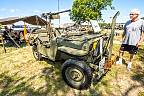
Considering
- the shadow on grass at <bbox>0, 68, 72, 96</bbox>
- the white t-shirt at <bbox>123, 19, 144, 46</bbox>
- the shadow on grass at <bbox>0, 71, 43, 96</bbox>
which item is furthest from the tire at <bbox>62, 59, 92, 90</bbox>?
the white t-shirt at <bbox>123, 19, 144, 46</bbox>

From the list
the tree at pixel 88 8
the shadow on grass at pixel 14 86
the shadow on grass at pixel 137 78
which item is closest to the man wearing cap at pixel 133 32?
the shadow on grass at pixel 137 78

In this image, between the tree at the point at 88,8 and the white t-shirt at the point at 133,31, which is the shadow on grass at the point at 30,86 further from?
the tree at the point at 88,8

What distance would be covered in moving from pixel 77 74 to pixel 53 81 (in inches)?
45.3

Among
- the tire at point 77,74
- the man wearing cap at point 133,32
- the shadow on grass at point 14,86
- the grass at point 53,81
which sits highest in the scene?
the man wearing cap at point 133,32

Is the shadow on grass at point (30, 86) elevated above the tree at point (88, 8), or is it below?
below

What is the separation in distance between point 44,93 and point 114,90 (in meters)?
1.88

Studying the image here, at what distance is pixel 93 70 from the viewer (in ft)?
19.1

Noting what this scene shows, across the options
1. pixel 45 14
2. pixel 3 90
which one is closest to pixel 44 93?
pixel 3 90

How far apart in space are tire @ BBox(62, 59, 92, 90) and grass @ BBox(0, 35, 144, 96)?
20cm

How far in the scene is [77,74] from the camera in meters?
5.72

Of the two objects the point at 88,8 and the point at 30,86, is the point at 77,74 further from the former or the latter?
the point at 88,8

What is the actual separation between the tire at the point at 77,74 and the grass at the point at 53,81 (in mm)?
199

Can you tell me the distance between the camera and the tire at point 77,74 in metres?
5.44

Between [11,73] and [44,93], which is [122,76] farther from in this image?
[11,73]
